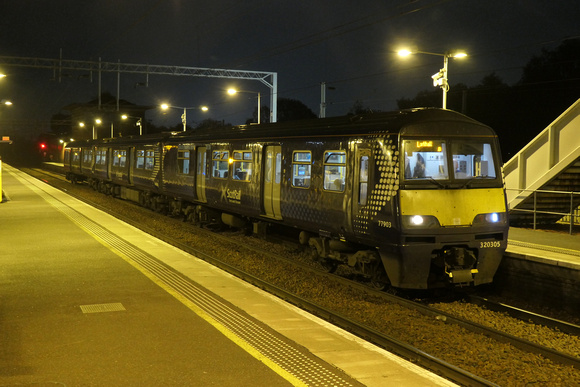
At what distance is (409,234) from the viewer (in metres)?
9.04

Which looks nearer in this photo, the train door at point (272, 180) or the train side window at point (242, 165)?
the train door at point (272, 180)

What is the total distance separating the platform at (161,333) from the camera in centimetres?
559

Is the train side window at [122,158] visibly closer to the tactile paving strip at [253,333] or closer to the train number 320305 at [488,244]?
the tactile paving strip at [253,333]

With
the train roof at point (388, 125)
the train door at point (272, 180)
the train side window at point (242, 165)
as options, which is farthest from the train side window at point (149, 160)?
the train door at point (272, 180)

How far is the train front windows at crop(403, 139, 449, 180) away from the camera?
30.4 feet

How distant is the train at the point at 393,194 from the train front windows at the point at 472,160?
0.05 ft

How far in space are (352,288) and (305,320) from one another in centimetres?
302

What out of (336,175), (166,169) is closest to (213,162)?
(166,169)

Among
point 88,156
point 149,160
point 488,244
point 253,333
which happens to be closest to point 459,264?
point 488,244

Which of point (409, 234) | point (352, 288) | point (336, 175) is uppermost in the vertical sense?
point (336, 175)

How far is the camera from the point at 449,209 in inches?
369

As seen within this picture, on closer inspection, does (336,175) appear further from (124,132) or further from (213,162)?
(124,132)

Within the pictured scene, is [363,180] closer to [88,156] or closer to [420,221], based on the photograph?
[420,221]

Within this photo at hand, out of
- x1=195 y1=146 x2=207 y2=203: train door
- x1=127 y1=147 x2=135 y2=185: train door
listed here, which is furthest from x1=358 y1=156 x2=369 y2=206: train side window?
x1=127 y1=147 x2=135 y2=185: train door
